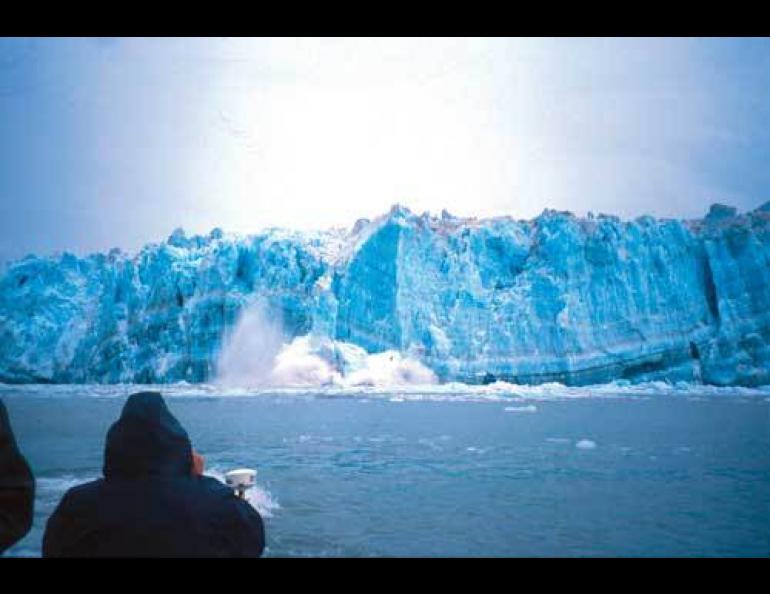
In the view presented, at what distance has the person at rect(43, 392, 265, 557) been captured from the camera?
1550 mm

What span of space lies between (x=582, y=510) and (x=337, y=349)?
2034 cm

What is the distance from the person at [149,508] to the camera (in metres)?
1.55

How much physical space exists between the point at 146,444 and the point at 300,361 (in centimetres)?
2424

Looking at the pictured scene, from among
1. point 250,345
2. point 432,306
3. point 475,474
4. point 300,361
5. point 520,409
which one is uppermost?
point 432,306

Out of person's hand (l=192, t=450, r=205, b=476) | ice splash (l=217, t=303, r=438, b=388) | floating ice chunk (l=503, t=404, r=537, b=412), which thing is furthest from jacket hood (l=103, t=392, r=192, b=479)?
ice splash (l=217, t=303, r=438, b=388)

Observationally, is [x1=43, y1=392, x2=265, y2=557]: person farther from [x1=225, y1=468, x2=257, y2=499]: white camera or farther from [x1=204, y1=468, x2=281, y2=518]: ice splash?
[x1=204, y1=468, x2=281, y2=518]: ice splash

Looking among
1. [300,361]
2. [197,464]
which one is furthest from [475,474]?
[300,361]

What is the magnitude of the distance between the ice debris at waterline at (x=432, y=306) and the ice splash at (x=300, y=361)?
0.26 feet

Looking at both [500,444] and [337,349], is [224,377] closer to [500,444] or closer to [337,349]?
[337,349]

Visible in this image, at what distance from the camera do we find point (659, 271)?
2569cm

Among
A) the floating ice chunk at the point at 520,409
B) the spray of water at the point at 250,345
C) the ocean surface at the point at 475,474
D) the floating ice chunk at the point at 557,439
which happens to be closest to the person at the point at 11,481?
the ocean surface at the point at 475,474

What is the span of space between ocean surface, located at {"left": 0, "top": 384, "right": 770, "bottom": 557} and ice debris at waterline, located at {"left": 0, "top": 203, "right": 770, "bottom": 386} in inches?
340

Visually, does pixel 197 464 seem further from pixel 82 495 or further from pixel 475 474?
pixel 475 474

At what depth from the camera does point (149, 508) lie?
5.18 feet
